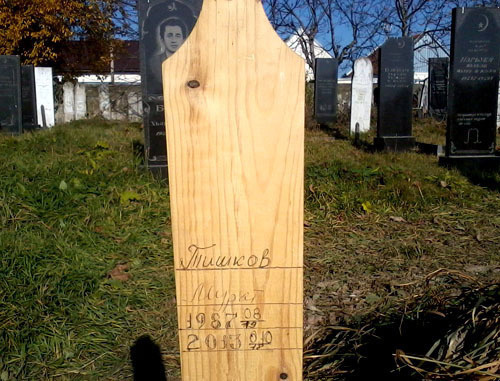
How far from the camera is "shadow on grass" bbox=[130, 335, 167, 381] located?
242 cm

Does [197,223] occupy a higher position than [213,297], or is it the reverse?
[197,223]

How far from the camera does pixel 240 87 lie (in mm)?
1174

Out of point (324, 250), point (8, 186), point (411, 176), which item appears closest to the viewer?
point (324, 250)

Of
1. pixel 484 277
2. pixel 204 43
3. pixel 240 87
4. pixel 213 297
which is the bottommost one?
pixel 484 277

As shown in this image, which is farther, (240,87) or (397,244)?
(397,244)

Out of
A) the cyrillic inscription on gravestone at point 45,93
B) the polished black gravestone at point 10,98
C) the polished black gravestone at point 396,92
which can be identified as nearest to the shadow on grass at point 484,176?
the polished black gravestone at point 396,92

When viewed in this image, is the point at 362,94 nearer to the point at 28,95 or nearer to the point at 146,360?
the point at 28,95

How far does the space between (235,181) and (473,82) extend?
7.11 meters

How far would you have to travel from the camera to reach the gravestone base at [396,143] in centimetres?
931

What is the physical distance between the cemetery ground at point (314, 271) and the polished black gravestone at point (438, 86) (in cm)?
1046

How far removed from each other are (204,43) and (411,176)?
5.08 meters

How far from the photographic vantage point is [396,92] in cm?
977

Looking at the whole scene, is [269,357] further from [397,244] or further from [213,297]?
[397,244]

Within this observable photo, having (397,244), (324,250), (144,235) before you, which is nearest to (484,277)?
(397,244)
